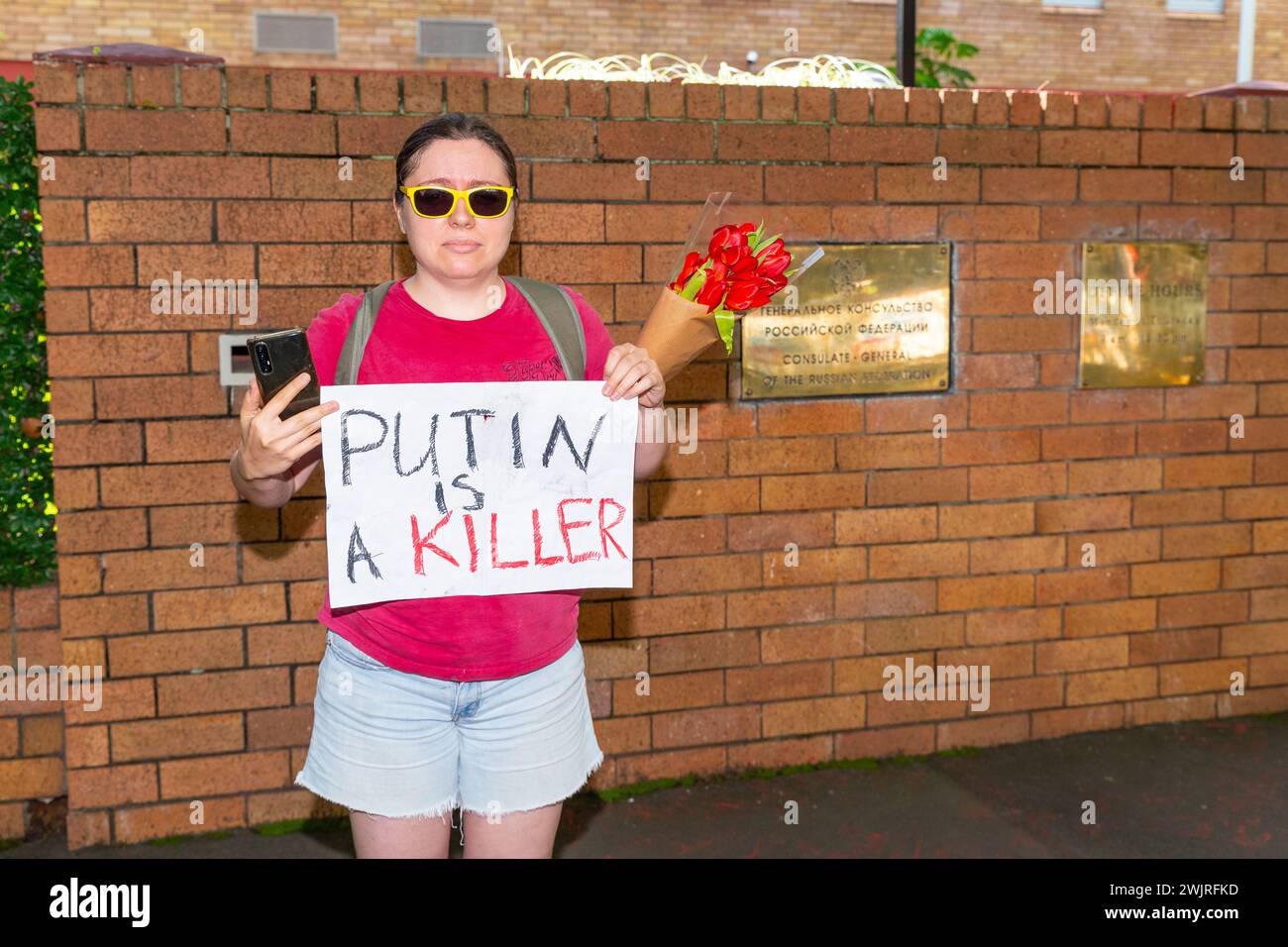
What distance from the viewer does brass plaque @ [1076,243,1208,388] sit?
4.73 m

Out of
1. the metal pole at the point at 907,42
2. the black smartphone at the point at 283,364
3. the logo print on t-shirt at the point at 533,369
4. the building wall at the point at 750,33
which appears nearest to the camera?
the black smartphone at the point at 283,364

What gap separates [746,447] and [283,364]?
8.12 ft

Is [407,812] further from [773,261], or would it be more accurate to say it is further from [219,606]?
[219,606]

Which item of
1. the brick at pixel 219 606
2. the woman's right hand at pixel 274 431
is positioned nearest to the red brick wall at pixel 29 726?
the brick at pixel 219 606

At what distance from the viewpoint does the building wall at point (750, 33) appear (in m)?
14.7

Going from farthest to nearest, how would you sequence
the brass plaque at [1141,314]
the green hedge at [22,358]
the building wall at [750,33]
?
1. the building wall at [750,33]
2. the brass plaque at [1141,314]
3. the green hedge at [22,358]

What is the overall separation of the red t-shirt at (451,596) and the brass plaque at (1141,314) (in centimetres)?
302

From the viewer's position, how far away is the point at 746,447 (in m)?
4.37

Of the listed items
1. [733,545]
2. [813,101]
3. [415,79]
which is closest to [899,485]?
[733,545]

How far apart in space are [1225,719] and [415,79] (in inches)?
159

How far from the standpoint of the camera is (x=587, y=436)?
2412mm

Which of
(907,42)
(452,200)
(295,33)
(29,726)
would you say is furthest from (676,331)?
(295,33)

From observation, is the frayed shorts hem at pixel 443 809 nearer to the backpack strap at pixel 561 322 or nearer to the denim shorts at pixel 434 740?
the denim shorts at pixel 434 740
